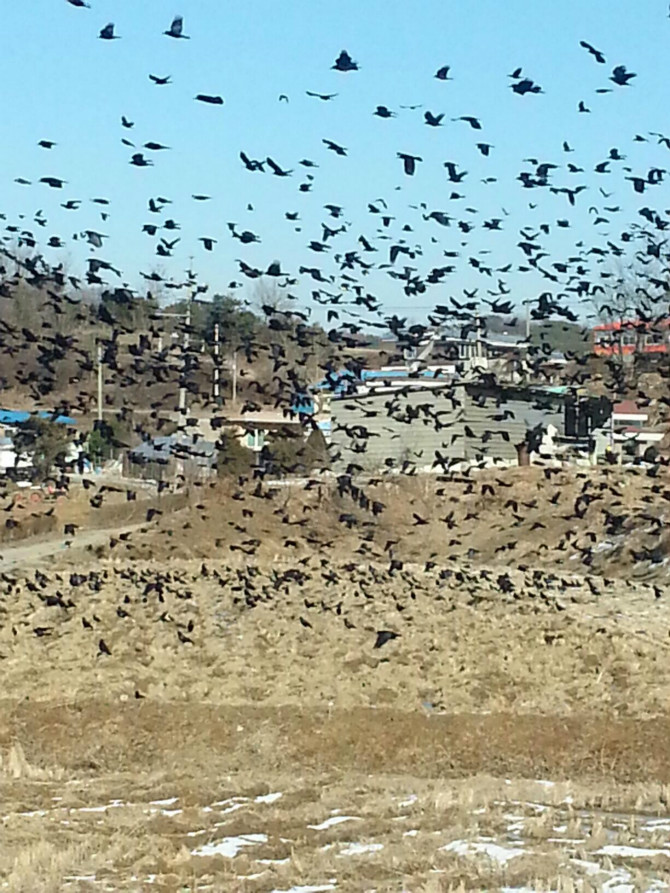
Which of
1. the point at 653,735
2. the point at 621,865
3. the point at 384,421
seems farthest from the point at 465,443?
the point at 621,865

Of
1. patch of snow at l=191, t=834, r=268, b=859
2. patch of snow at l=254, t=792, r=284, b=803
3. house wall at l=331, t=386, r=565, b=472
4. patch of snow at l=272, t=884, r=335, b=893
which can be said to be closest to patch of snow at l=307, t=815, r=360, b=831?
patch of snow at l=191, t=834, r=268, b=859

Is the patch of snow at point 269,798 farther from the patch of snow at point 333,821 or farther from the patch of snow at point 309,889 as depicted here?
the patch of snow at point 309,889

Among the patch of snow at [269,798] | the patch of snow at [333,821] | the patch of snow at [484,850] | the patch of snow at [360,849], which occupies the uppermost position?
the patch of snow at [484,850]

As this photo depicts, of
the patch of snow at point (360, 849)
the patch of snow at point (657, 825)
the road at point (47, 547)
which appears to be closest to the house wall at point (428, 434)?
the road at point (47, 547)

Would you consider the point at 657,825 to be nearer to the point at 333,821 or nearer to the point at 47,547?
the point at 333,821

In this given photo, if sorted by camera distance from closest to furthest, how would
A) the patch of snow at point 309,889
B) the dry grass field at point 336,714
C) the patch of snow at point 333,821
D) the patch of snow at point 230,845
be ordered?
the patch of snow at point 309,889
the dry grass field at point 336,714
the patch of snow at point 230,845
the patch of snow at point 333,821

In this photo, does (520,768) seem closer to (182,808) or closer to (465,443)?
(182,808)
